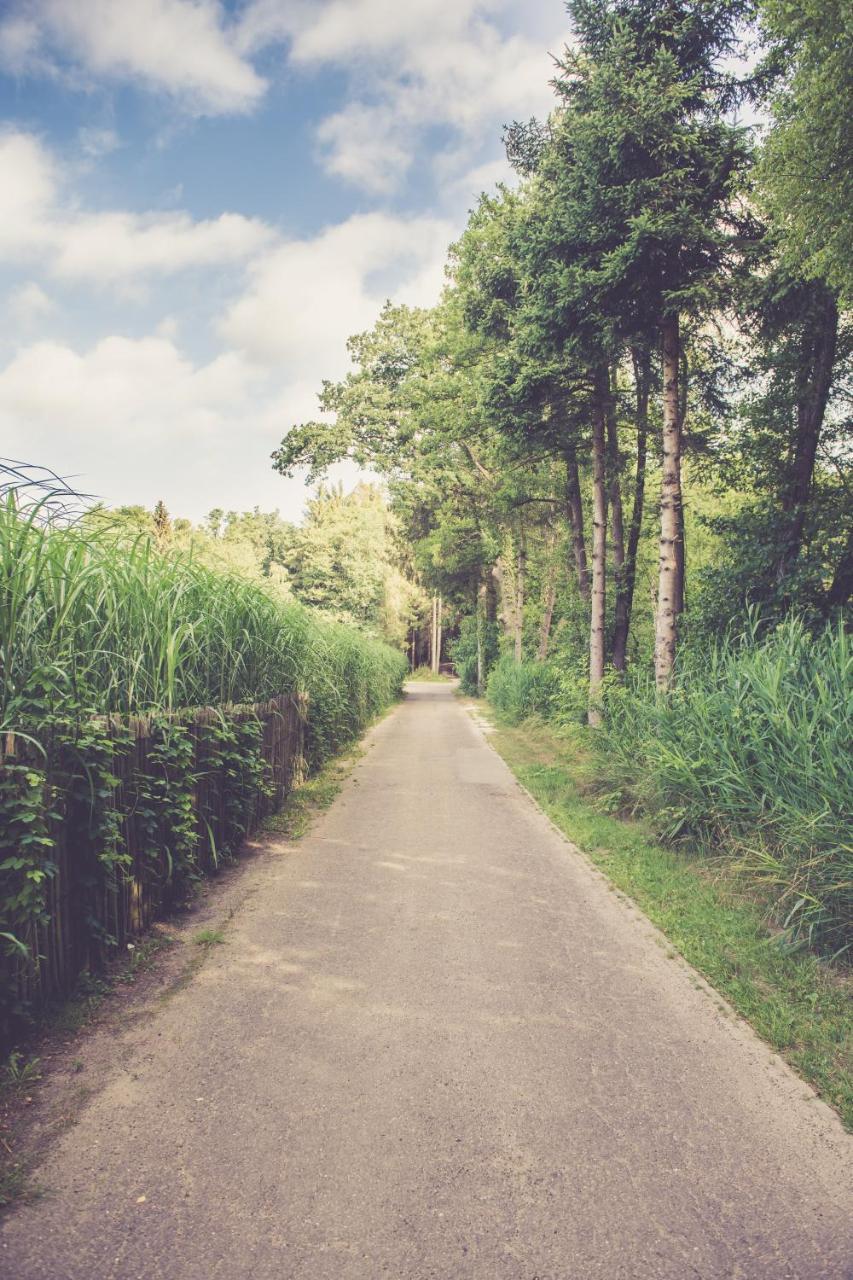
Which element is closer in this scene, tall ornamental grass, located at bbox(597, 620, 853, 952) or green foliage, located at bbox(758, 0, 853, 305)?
tall ornamental grass, located at bbox(597, 620, 853, 952)

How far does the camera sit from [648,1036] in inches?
118

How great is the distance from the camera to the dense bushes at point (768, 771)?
3.89m

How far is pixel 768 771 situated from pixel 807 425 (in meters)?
7.22

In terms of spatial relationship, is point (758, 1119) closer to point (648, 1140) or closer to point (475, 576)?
point (648, 1140)

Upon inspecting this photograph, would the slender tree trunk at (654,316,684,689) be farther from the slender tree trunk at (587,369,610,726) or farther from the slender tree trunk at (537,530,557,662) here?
the slender tree trunk at (537,530,557,662)

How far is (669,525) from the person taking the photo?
8.47m

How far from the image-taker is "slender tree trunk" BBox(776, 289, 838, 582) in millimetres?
8953

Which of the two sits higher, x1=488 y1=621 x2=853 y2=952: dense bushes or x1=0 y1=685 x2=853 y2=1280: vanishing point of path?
x1=488 y1=621 x2=853 y2=952: dense bushes

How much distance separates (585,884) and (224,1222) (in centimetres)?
375

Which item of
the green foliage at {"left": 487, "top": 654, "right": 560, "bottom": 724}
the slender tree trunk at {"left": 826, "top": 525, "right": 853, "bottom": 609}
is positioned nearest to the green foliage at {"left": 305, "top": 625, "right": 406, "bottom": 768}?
the green foliage at {"left": 487, "top": 654, "right": 560, "bottom": 724}

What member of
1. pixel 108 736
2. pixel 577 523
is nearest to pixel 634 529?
pixel 577 523

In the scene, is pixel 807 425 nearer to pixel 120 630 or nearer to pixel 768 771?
pixel 768 771

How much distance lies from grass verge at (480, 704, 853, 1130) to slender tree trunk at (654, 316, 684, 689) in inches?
92.7

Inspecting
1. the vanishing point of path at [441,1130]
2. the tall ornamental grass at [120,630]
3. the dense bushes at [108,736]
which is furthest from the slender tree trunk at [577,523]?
the vanishing point of path at [441,1130]
